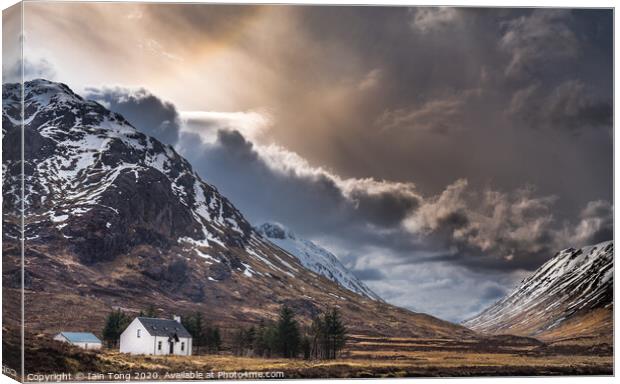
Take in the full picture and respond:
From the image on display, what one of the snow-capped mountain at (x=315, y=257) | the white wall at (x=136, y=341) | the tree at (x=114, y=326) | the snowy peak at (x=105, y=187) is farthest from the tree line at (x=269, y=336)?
the snowy peak at (x=105, y=187)

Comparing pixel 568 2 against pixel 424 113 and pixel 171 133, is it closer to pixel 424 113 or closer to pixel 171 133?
pixel 424 113

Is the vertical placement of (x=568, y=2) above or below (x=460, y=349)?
above

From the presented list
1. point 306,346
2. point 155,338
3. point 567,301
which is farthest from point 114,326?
point 567,301

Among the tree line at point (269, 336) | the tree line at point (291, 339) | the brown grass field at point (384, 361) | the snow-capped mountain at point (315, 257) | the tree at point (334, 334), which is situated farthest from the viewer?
the snow-capped mountain at point (315, 257)

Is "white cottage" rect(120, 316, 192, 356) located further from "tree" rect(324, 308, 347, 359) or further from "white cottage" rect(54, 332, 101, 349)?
"tree" rect(324, 308, 347, 359)

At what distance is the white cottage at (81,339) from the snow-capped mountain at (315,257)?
9.53 meters

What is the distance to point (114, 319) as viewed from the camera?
Result: 201ft

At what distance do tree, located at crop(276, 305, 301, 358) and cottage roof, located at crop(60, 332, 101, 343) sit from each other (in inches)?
307

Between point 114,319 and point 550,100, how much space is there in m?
21.4

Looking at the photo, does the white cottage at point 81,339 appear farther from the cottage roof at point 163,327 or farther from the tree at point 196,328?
the tree at point 196,328

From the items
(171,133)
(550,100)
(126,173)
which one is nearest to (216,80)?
(171,133)

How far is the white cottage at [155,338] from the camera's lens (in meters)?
59.2

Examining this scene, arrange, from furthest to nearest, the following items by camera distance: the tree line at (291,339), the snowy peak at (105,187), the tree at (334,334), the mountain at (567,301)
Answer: the mountain at (567,301) → the tree at (334,334) → the tree line at (291,339) → the snowy peak at (105,187)

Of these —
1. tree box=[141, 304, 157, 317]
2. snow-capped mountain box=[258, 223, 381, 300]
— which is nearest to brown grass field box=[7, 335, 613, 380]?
snow-capped mountain box=[258, 223, 381, 300]
